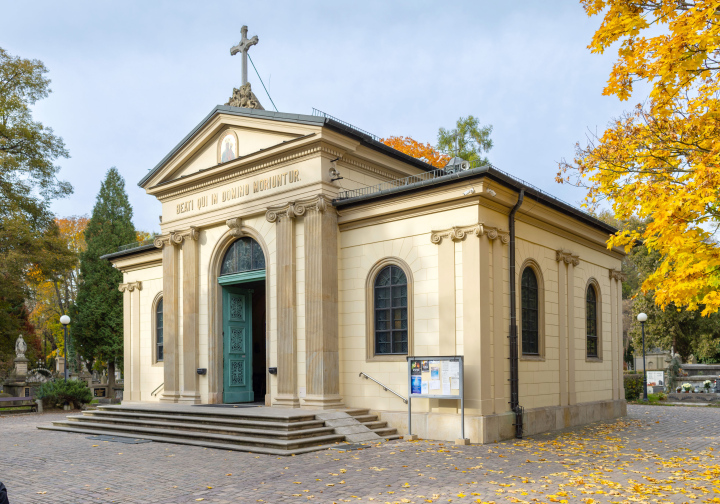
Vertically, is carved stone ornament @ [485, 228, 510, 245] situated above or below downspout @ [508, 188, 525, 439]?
above

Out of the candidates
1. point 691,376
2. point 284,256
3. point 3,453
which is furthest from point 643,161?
point 691,376

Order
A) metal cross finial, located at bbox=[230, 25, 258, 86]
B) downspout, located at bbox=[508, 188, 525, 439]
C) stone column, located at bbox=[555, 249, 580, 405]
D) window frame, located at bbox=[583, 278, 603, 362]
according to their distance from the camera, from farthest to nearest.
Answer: metal cross finial, located at bbox=[230, 25, 258, 86] → window frame, located at bbox=[583, 278, 603, 362] → stone column, located at bbox=[555, 249, 580, 405] → downspout, located at bbox=[508, 188, 525, 439]

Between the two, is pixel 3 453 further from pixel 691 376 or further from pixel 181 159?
pixel 691 376

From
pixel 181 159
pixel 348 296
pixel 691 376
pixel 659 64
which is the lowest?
pixel 691 376

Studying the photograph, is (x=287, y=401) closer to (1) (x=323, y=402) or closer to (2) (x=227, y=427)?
(1) (x=323, y=402)

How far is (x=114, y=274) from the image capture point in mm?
33906

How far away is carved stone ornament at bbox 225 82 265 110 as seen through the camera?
1786 centimetres

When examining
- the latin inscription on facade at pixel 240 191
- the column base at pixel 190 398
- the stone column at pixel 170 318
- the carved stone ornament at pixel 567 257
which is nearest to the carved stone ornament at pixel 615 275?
the carved stone ornament at pixel 567 257

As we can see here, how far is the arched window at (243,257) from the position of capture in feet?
56.0

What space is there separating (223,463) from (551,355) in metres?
8.47

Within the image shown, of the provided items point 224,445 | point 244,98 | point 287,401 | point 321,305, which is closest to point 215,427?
point 224,445

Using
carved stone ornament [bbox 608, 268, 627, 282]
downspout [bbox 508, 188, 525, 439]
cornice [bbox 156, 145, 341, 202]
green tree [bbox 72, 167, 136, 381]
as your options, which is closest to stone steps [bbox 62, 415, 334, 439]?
downspout [bbox 508, 188, 525, 439]

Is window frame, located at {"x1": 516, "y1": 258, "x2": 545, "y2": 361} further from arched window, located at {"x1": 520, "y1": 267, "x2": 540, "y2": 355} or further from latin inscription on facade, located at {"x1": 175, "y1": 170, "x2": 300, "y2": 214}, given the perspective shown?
latin inscription on facade, located at {"x1": 175, "y1": 170, "x2": 300, "y2": 214}

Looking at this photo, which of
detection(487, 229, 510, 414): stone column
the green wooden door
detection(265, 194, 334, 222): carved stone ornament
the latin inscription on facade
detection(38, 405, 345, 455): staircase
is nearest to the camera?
detection(38, 405, 345, 455): staircase
